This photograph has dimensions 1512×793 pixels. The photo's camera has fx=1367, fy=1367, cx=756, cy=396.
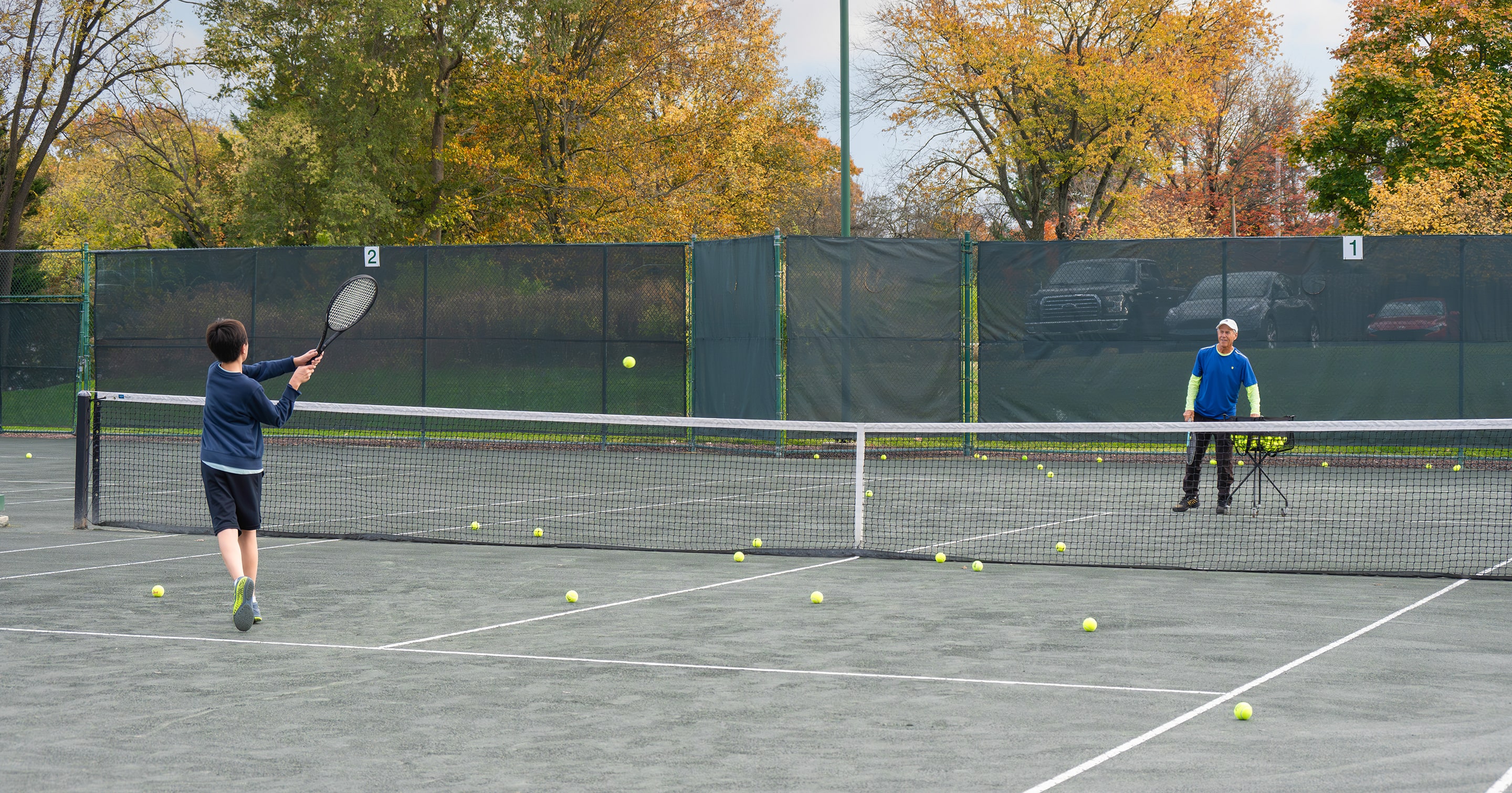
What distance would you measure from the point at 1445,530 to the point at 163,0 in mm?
25878

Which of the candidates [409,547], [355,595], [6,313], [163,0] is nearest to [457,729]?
[355,595]

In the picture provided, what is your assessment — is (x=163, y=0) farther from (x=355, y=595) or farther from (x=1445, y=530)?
(x=1445, y=530)

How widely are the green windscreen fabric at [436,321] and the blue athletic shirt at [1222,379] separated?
762 centimetres

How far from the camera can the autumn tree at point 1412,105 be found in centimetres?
2530

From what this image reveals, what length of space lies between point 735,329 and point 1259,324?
20.3 ft

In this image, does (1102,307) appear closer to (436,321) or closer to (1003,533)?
(1003,533)

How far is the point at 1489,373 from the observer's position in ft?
Answer: 50.1

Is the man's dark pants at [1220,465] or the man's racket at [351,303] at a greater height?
the man's racket at [351,303]

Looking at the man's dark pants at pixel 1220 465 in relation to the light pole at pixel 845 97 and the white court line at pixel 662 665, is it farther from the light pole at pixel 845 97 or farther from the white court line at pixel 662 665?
the light pole at pixel 845 97

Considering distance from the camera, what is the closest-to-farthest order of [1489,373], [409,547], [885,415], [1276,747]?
[1276,747] < [409,547] < [1489,373] < [885,415]

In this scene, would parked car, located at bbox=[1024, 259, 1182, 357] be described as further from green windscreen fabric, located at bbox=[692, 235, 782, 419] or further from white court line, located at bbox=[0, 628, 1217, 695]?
white court line, located at bbox=[0, 628, 1217, 695]

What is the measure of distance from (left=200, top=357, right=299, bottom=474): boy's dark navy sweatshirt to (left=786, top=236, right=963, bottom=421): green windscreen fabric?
32.6 feet

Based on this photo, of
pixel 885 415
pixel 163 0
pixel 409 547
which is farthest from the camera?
pixel 163 0

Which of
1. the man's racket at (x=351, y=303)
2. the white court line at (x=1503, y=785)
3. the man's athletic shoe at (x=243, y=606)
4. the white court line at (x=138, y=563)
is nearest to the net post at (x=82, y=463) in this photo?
the white court line at (x=138, y=563)
